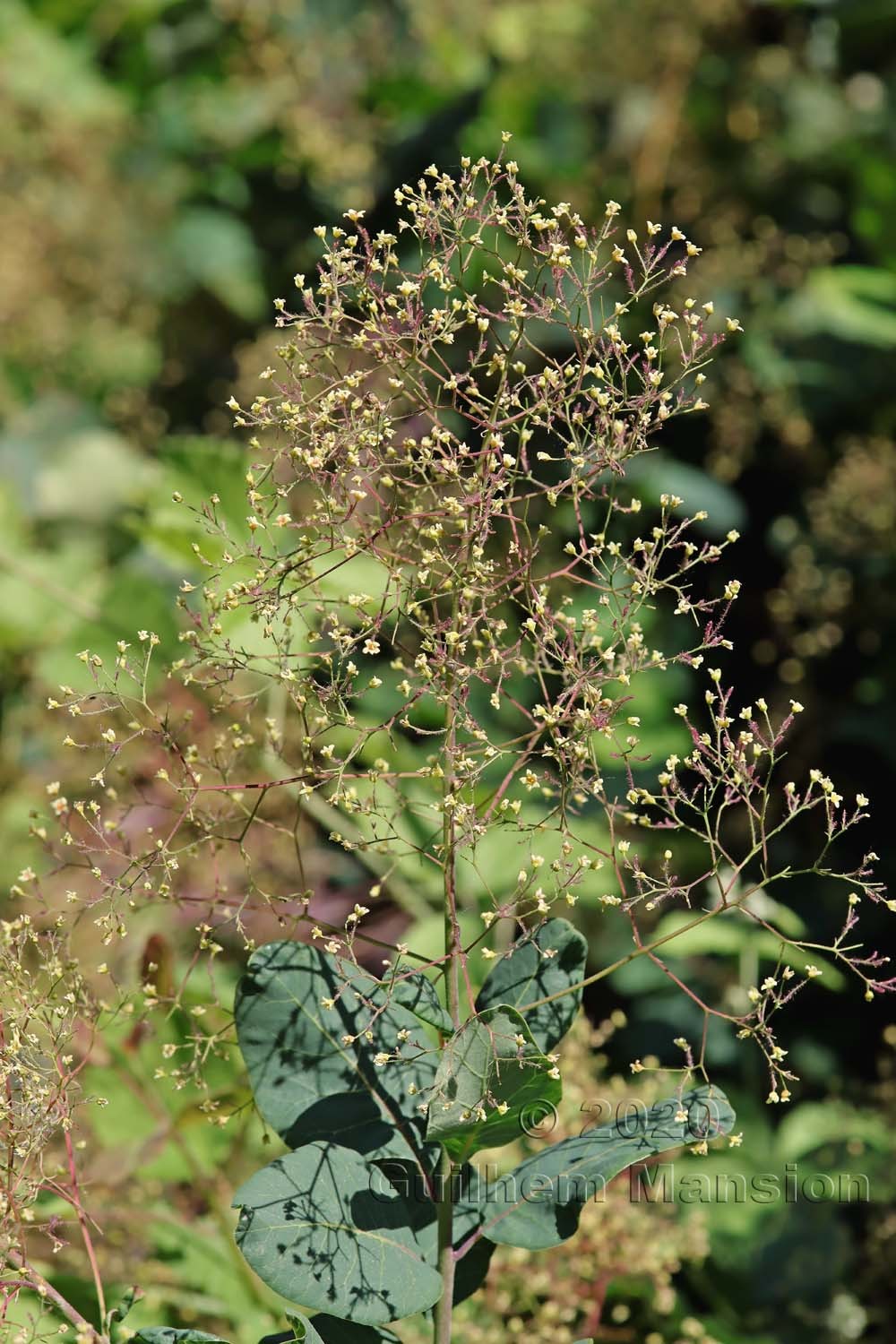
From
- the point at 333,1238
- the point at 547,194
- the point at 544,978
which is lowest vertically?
the point at 333,1238

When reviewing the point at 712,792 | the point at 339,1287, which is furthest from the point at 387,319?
the point at 339,1287

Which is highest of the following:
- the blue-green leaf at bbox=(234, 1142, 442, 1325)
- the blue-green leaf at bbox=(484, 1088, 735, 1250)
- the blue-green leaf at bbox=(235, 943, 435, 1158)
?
the blue-green leaf at bbox=(235, 943, 435, 1158)

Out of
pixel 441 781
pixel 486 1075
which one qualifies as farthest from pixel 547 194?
pixel 486 1075

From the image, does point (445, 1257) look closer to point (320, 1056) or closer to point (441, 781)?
point (320, 1056)

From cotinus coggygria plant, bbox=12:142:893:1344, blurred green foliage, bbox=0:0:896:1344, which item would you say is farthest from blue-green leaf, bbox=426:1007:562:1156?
blurred green foliage, bbox=0:0:896:1344

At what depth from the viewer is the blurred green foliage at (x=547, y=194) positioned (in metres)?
1.32

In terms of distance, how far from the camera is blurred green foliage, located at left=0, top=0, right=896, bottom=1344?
1.32m

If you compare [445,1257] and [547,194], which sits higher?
[547,194]

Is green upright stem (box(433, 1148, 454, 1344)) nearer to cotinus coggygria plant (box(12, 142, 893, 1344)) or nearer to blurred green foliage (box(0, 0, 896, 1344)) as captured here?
cotinus coggygria plant (box(12, 142, 893, 1344))

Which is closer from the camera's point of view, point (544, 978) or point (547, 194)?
point (544, 978)

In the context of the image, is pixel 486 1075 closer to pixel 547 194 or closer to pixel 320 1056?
pixel 320 1056

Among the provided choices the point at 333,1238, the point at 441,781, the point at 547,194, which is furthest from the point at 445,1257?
the point at 547,194

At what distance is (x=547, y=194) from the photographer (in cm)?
198

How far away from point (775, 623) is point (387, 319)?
3.46ft
